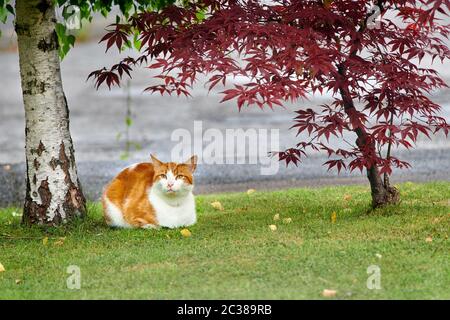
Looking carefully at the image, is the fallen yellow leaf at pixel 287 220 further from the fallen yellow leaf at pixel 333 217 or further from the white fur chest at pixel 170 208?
the white fur chest at pixel 170 208

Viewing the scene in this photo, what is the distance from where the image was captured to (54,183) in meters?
7.15

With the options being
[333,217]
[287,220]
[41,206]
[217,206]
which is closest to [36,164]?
[41,206]

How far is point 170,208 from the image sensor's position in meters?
6.89

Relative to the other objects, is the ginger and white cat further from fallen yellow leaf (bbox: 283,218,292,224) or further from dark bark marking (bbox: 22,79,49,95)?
dark bark marking (bbox: 22,79,49,95)

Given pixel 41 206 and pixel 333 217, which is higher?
pixel 41 206

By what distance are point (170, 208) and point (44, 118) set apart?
134 cm

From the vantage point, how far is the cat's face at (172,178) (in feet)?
21.9

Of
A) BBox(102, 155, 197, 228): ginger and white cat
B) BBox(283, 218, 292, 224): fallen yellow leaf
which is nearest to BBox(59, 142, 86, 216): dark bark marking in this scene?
BBox(102, 155, 197, 228): ginger and white cat

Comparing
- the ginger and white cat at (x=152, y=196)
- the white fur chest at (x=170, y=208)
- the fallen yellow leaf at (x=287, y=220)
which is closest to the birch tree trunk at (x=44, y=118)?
the ginger and white cat at (x=152, y=196)

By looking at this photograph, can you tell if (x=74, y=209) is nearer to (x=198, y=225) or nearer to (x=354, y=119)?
(x=198, y=225)

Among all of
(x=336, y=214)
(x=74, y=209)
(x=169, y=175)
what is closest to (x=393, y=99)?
(x=336, y=214)

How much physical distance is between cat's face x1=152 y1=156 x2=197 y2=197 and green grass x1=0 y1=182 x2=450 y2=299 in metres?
0.36

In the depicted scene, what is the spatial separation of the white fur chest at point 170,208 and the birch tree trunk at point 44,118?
33.2 inches

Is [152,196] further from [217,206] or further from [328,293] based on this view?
[328,293]
